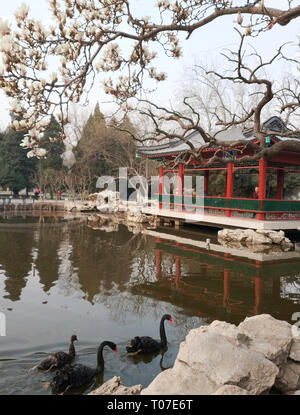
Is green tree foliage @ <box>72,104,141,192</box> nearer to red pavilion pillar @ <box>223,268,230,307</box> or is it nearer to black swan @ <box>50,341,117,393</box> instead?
red pavilion pillar @ <box>223,268,230,307</box>

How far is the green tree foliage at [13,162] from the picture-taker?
106 ft

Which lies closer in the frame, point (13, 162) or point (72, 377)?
point (72, 377)

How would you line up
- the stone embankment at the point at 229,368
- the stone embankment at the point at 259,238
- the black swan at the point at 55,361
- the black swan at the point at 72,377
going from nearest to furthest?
the stone embankment at the point at 229,368, the black swan at the point at 72,377, the black swan at the point at 55,361, the stone embankment at the point at 259,238

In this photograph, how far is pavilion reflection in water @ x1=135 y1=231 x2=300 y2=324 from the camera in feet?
19.4

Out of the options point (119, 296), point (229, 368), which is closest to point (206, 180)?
point (119, 296)

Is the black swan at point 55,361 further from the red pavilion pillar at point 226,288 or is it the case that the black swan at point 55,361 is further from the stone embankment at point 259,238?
the stone embankment at point 259,238

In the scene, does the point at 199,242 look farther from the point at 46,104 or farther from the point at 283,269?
the point at 46,104

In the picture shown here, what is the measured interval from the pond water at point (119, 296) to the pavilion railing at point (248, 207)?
243cm

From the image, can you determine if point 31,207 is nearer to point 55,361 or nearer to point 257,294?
point 257,294

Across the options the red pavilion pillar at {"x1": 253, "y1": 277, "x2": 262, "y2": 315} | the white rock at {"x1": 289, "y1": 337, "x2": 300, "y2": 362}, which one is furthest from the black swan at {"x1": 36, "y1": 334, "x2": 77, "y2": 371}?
the red pavilion pillar at {"x1": 253, "y1": 277, "x2": 262, "y2": 315}

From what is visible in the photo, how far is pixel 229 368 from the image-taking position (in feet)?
9.84

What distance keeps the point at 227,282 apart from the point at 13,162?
29.6 metres

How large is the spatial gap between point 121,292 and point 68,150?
30553mm

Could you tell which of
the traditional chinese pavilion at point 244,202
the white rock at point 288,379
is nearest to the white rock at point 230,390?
the white rock at point 288,379
